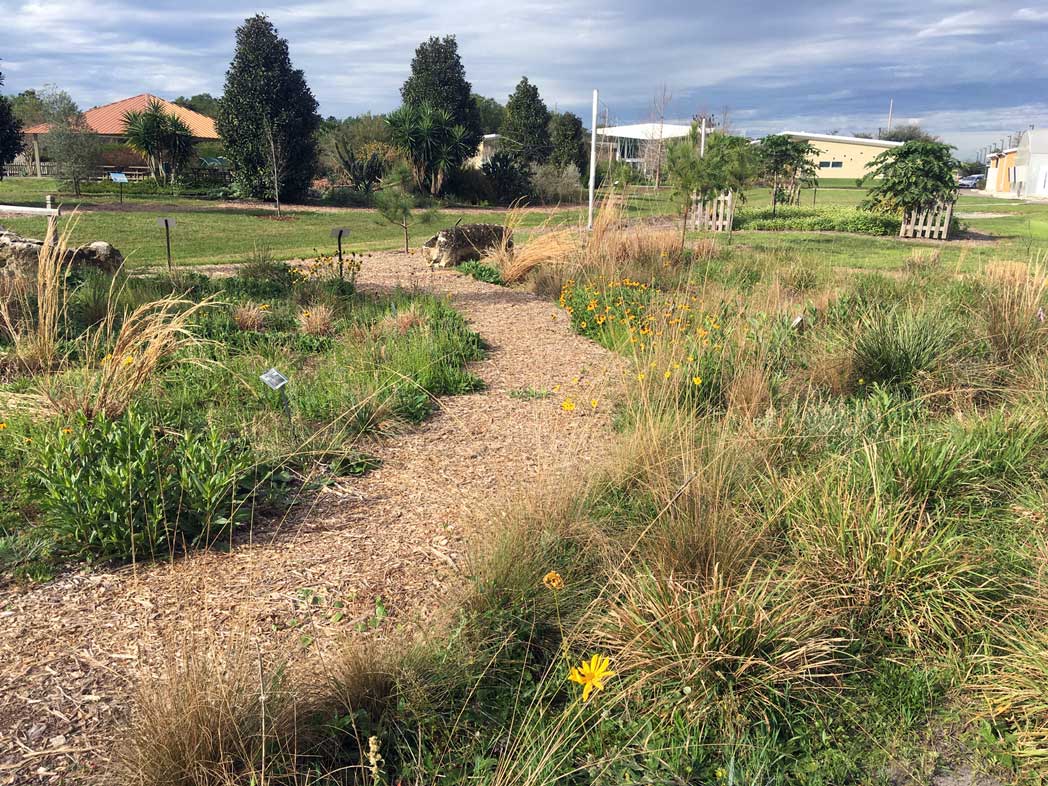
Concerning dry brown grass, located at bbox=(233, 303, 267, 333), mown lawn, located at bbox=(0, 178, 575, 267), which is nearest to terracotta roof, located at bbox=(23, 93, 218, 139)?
mown lawn, located at bbox=(0, 178, 575, 267)

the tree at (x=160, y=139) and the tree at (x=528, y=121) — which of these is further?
the tree at (x=528, y=121)

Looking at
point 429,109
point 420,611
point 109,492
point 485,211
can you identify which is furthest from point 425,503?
point 429,109

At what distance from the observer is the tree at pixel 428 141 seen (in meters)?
25.0

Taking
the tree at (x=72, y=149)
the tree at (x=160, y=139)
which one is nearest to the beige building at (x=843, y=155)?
the tree at (x=160, y=139)

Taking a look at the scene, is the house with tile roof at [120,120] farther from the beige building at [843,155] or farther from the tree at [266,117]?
the beige building at [843,155]

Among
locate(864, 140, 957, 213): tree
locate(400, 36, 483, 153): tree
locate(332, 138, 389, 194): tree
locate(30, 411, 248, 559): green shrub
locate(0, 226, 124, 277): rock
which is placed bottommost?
locate(30, 411, 248, 559): green shrub

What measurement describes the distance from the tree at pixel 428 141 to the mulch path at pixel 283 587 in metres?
21.9

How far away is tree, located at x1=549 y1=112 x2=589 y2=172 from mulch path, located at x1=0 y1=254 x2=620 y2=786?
90.7ft

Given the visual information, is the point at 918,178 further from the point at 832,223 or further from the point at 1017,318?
the point at 1017,318

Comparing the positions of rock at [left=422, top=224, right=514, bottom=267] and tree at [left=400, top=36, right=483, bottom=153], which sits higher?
tree at [left=400, top=36, right=483, bottom=153]

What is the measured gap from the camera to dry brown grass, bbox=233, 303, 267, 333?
6320mm

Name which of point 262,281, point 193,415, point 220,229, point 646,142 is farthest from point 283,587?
point 646,142

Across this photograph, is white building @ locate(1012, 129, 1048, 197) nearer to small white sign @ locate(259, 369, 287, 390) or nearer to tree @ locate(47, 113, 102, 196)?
tree @ locate(47, 113, 102, 196)

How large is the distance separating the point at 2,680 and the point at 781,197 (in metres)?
27.8
